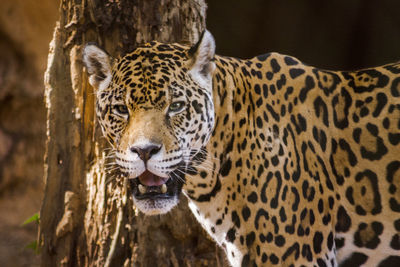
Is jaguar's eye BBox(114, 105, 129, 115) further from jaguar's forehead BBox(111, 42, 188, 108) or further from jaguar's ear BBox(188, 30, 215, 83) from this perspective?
jaguar's ear BBox(188, 30, 215, 83)

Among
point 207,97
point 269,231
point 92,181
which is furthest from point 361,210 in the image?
point 92,181

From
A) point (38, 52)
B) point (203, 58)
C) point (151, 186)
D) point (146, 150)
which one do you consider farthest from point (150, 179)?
point (38, 52)

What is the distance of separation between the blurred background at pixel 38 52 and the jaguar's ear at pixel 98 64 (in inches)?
155

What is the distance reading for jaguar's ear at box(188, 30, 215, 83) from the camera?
3582 mm

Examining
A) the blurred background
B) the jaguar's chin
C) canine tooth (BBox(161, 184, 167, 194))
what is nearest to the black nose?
the jaguar's chin

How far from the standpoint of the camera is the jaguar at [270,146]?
3.54 meters

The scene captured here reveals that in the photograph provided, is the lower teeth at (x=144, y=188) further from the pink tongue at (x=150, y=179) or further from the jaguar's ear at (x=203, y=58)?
the jaguar's ear at (x=203, y=58)

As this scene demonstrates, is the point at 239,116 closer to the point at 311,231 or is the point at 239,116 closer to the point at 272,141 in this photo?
the point at 272,141

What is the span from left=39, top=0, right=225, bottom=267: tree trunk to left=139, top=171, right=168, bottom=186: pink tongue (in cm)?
150

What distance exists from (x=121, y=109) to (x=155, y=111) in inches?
8.8

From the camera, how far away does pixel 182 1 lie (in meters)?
5.02

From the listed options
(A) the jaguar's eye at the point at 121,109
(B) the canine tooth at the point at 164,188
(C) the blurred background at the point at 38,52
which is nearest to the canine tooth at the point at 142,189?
(B) the canine tooth at the point at 164,188

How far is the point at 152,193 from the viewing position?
3473 mm

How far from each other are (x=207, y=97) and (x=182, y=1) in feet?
5.36
